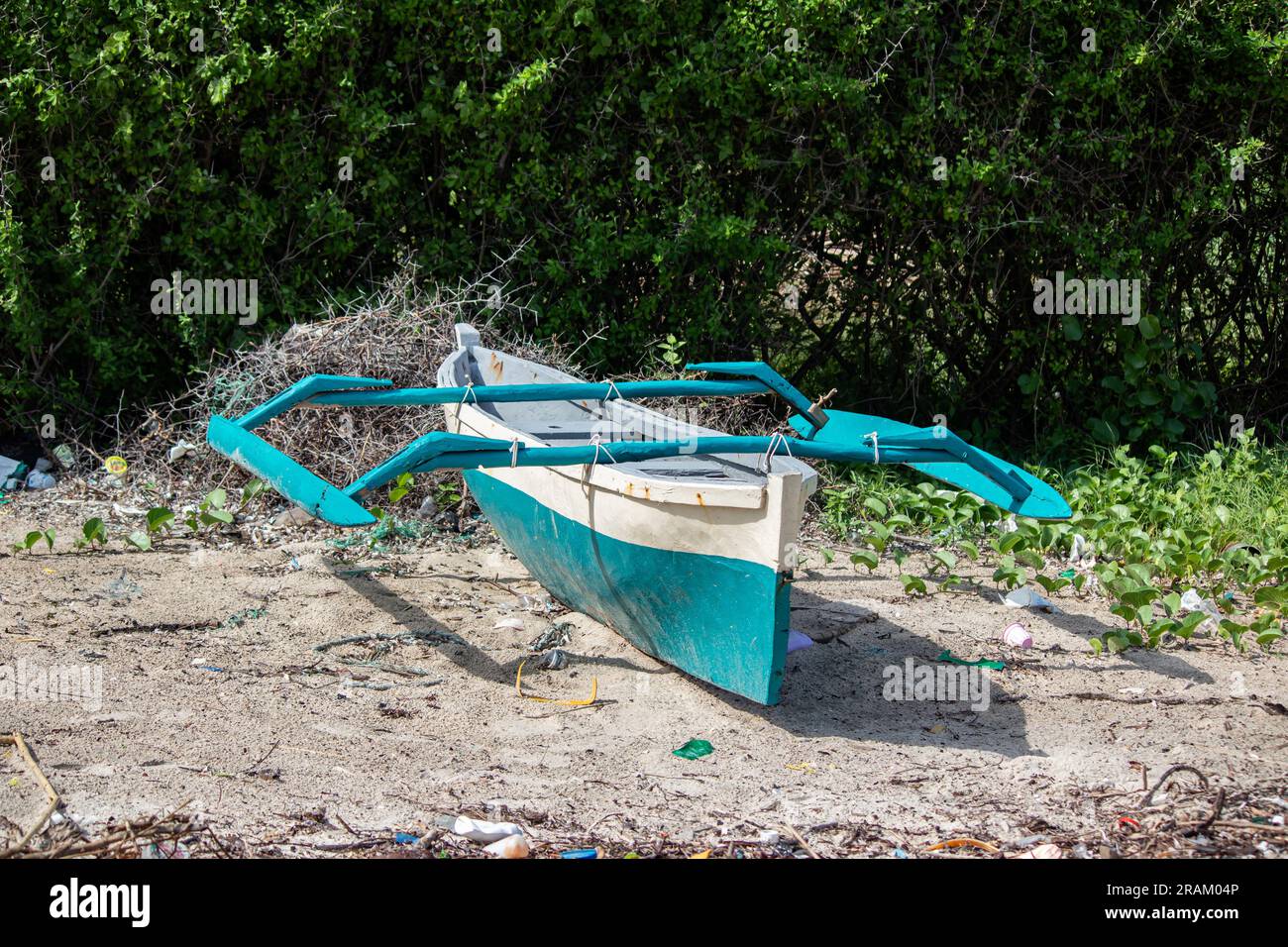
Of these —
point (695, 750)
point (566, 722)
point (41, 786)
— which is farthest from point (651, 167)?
point (41, 786)

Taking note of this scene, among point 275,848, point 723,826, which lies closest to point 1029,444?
point 723,826

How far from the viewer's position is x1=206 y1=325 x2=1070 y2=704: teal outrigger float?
13.6 feet

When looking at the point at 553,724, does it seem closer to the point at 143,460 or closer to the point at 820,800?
the point at 820,800

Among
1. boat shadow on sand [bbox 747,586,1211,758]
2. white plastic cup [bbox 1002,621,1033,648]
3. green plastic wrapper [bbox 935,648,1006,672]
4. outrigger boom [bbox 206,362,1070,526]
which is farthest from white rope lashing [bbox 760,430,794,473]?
white plastic cup [bbox 1002,621,1033,648]

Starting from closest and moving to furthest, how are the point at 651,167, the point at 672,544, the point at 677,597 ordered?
the point at 672,544, the point at 677,597, the point at 651,167

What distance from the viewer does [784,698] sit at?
4699 mm

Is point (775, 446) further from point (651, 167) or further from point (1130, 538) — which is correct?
point (651, 167)

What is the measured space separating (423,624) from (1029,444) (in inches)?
173

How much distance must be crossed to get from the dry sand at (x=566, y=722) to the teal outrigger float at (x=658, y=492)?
0.28m

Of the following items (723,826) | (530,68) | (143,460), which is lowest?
(723,826)

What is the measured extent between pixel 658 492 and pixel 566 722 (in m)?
0.88

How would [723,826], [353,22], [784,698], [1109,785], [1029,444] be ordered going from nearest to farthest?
[723,826], [1109,785], [784,698], [353,22], [1029,444]

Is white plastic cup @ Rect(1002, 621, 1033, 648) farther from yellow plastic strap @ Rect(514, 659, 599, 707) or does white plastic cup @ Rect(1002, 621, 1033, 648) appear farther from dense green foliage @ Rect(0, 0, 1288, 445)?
dense green foliage @ Rect(0, 0, 1288, 445)

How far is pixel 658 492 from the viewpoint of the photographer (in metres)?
4.27
